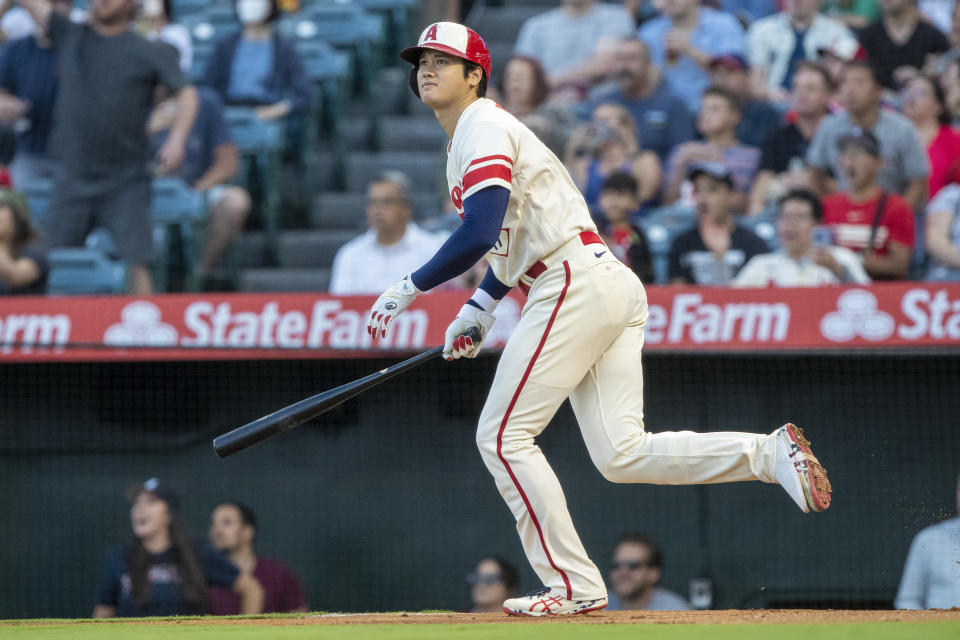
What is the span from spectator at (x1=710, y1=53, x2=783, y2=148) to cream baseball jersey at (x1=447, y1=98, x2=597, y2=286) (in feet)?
13.2

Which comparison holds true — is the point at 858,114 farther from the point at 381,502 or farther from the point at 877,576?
the point at 381,502

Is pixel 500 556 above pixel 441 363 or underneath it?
underneath

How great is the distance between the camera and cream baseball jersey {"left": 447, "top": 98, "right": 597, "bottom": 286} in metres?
3.84

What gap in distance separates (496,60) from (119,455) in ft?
13.1

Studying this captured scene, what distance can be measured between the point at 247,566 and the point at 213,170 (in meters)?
2.70

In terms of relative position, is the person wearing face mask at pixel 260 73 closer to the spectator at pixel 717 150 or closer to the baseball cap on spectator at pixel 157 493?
the spectator at pixel 717 150

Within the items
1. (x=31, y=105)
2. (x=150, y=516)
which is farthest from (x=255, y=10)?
(x=150, y=516)

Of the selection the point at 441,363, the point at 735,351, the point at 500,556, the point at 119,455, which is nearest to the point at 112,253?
the point at 119,455

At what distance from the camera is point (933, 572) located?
18.5 feet

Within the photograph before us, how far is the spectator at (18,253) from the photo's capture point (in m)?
6.99

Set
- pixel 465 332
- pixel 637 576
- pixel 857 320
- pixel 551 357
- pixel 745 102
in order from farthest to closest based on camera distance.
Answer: pixel 745 102
pixel 637 576
pixel 857 320
pixel 465 332
pixel 551 357

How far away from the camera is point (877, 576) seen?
643 centimetres

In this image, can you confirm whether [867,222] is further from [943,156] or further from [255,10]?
[255,10]

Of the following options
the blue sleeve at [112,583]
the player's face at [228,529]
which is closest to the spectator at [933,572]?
the player's face at [228,529]
